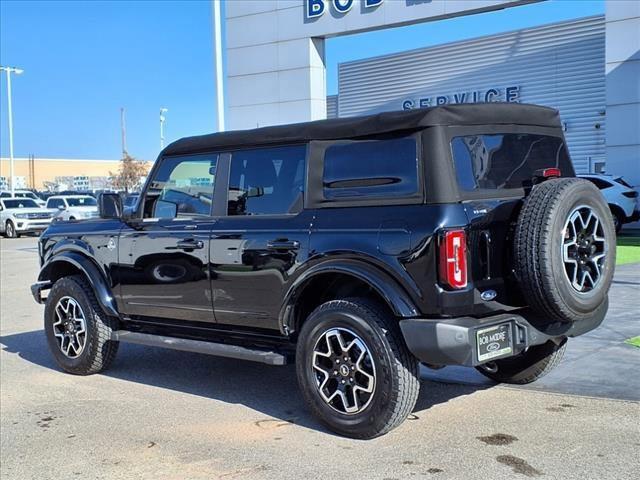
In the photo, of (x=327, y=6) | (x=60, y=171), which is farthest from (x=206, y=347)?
(x=60, y=171)

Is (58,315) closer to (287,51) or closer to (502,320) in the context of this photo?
(502,320)

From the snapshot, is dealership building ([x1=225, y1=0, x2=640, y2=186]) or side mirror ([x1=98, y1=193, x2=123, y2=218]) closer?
side mirror ([x1=98, y1=193, x2=123, y2=218])

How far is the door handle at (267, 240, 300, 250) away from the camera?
4.99 m

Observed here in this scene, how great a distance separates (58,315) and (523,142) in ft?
15.0

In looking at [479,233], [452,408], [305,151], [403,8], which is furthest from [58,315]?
[403,8]

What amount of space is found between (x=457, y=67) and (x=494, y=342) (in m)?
24.2

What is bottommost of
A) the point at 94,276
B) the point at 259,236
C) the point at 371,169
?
the point at 94,276

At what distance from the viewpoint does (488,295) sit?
447 centimetres

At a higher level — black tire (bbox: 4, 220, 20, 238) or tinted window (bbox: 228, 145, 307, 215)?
tinted window (bbox: 228, 145, 307, 215)

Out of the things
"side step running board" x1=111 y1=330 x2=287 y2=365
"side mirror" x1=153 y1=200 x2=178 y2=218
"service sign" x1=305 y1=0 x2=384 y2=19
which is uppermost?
"service sign" x1=305 y1=0 x2=384 y2=19

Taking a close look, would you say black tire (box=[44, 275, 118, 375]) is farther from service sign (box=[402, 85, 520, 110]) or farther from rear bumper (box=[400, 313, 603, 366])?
service sign (box=[402, 85, 520, 110])

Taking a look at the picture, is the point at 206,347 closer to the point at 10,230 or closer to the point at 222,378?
the point at 222,378

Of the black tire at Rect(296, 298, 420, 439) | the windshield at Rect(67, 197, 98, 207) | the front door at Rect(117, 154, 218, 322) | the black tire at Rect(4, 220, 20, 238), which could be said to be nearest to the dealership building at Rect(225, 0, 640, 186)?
the windshield at Rect(67, 197, 98, 207)

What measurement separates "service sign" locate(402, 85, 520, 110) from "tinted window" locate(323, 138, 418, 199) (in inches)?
803
